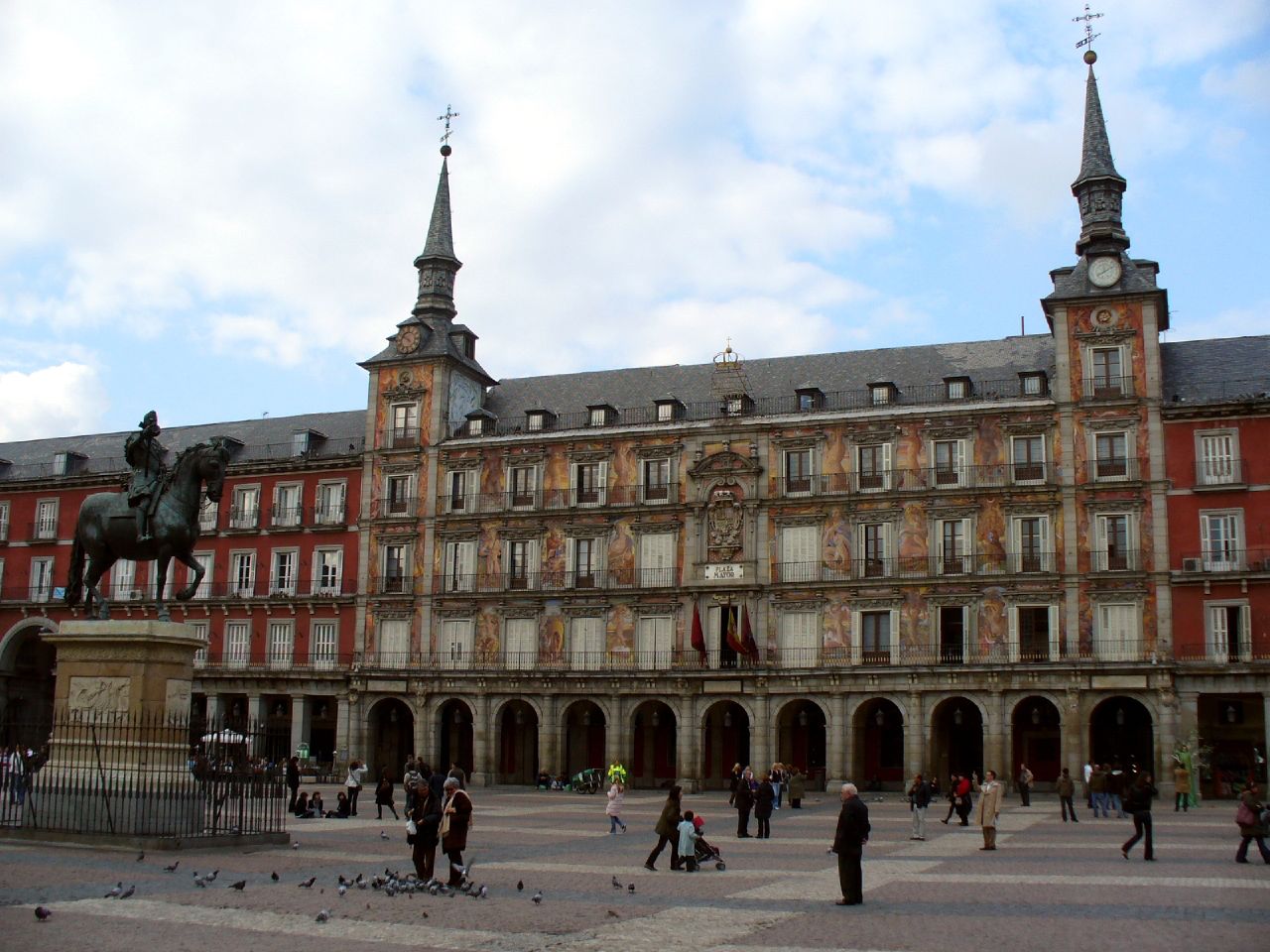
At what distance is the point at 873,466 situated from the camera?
55688mm

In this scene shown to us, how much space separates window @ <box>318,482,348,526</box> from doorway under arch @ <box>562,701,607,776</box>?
1476 centimetres

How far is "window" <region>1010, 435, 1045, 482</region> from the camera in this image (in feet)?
175

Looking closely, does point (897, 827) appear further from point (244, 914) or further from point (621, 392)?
point (621, 392)

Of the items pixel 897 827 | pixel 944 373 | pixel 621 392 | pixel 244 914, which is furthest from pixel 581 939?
pixel 621 392

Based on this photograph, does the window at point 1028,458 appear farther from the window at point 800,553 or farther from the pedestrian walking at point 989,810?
the pedestrian walking at point 989,810

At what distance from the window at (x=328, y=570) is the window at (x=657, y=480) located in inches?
617

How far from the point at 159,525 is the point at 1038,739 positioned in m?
40.0

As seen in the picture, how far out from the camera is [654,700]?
5728cm

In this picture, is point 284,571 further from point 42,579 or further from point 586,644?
point 586,644

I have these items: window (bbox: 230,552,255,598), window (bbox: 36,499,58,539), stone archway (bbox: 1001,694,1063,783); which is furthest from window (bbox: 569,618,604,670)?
window (bbox: 36,499,58,539)

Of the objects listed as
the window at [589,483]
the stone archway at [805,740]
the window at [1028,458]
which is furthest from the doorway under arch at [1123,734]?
the window at [589,483]

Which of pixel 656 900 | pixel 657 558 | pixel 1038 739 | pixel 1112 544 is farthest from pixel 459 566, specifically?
pixel 656 900

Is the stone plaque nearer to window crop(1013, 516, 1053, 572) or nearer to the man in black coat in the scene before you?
the man in black coat

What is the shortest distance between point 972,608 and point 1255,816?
99.0 feet
